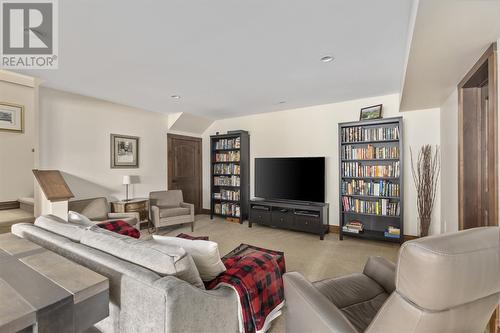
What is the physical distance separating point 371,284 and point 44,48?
3.63 metres

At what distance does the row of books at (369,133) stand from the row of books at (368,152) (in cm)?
15

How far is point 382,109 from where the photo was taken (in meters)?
3.88

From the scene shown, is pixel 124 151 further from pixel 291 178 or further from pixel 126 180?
pixel 291 178

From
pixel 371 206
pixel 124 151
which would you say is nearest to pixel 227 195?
pixel 124 151

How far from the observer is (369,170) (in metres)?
3.81

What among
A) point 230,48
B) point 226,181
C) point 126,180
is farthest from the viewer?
point 226,181

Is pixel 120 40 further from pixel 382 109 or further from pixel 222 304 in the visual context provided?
pixel 382 109

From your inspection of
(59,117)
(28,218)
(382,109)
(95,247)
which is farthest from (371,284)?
(59,117)

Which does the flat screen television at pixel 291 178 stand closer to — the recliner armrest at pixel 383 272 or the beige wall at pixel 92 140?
the beige wall at pixel 92 140

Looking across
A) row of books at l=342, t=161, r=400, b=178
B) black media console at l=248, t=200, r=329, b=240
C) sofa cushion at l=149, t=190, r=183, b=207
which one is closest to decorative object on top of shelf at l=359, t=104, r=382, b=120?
row of books at l=342, t=161, r=400, b=178

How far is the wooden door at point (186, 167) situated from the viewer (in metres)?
5.36

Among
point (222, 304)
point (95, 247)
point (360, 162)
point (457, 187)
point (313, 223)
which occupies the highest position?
point (360, 162)

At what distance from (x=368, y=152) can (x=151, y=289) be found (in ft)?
12.3

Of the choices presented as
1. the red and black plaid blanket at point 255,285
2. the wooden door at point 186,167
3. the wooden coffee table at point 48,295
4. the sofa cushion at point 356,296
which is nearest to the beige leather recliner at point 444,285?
the sofa cushion at point 356,296
